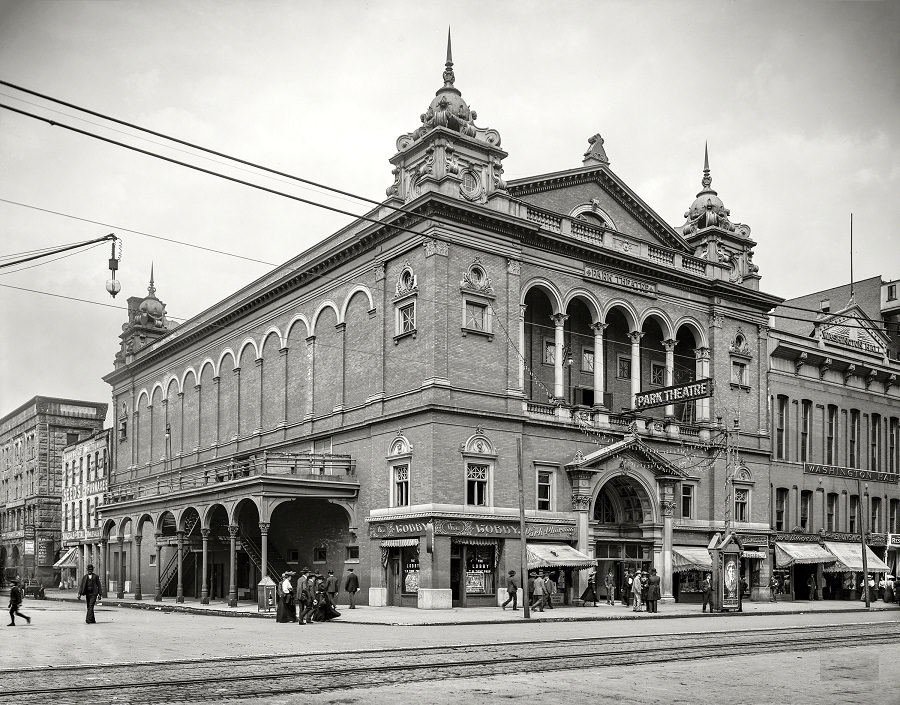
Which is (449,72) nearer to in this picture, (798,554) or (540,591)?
(540,591)

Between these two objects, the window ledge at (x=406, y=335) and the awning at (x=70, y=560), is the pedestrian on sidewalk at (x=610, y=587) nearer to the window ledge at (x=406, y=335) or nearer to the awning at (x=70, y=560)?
the window ledge at (x=406, y=335)

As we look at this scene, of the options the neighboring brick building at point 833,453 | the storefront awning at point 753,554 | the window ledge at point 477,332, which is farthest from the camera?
the neighboring brick building at point 833,453

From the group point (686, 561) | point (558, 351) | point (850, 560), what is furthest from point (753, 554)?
point (558, 351)

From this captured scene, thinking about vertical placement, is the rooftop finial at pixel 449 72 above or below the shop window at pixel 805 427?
above

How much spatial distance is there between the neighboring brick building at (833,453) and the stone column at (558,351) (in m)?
13.7

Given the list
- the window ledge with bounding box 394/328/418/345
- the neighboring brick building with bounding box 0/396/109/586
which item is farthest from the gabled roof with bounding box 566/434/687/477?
the neighboring brick building with bounding box 0/396/109/586

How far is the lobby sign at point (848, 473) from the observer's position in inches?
2069

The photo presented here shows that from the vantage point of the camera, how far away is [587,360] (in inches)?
1718

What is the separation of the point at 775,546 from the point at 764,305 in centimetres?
1166

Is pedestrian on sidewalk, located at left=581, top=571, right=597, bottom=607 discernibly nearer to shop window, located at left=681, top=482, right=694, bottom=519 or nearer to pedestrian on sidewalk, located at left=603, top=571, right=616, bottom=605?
pedestrian on sidewalk, located at left=603, top=571, right=616, bottom=605

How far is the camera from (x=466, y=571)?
36031 mm

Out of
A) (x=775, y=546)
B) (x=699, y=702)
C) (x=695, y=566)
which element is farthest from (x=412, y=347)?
(x=699, y=702)

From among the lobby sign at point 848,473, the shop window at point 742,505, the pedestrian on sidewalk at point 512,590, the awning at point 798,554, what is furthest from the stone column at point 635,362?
the lobby sign at point 848,473

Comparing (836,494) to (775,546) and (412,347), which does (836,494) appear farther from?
(412,347)
